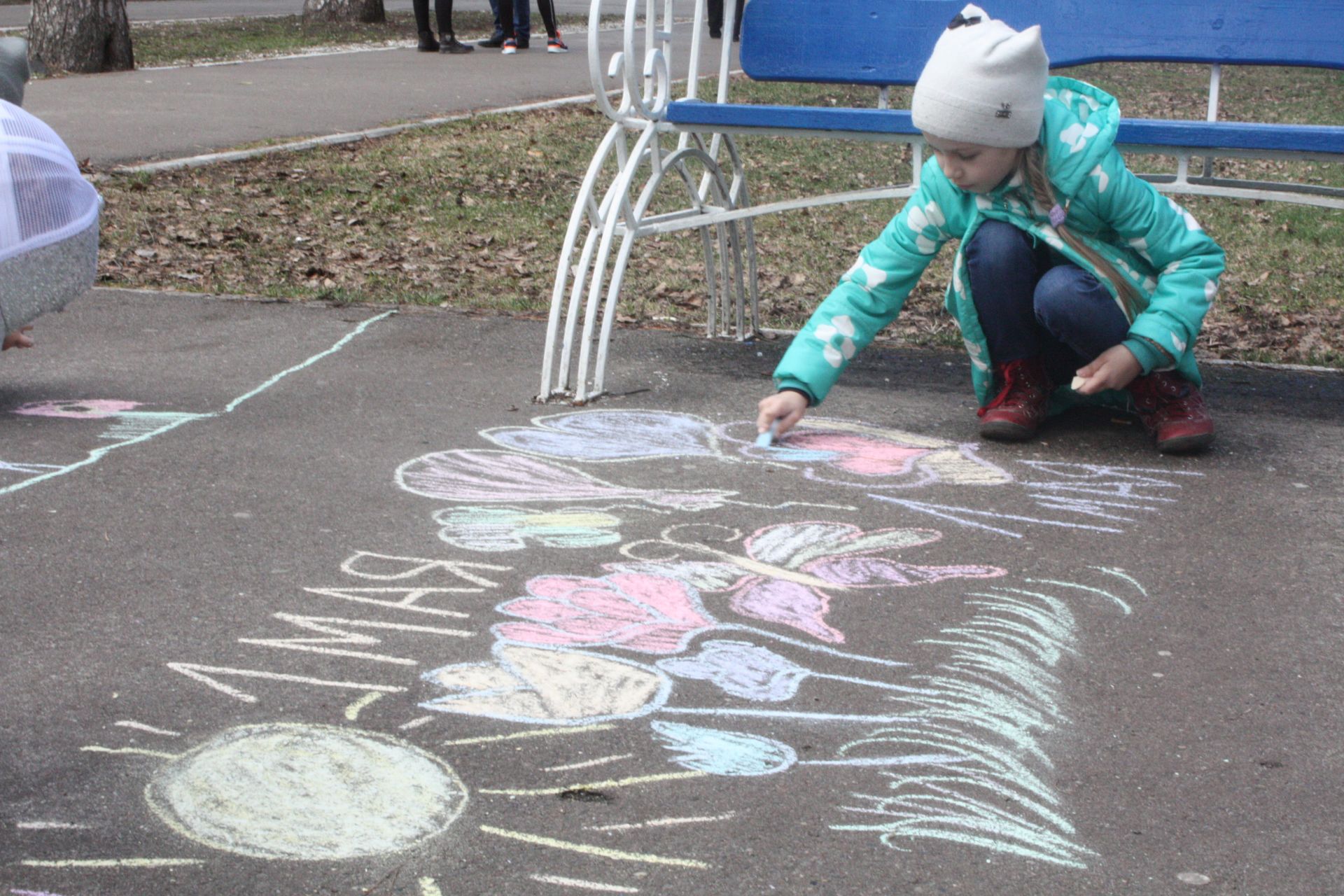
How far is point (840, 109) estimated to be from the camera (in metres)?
3.70

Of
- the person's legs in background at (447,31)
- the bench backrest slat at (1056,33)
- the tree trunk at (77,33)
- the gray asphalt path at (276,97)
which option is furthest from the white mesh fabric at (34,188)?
the person's legs in background at (447,31)

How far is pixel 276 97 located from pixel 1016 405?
828 centimetres

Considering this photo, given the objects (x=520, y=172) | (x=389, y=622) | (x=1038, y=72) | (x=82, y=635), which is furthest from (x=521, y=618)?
(x=520, y=172)

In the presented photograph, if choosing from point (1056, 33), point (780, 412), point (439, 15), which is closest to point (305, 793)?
point (780, 412)

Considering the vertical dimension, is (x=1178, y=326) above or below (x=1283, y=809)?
above

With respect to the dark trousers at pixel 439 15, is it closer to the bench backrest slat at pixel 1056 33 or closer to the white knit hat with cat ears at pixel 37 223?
the bench backrest slat at pixel 1056 33

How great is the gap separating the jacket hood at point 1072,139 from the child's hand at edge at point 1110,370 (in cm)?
37

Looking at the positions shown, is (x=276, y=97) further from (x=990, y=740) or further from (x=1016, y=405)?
(x=990, y=740)

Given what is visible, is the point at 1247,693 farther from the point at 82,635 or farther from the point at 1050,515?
the point at 82,635

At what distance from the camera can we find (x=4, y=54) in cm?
338

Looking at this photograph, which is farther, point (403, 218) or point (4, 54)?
point (403, 218)

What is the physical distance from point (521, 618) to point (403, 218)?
14.3ft

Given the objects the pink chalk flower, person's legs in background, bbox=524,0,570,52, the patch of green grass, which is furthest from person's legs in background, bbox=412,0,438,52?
the pink chalk flower

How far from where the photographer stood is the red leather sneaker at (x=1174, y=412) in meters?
3.46
